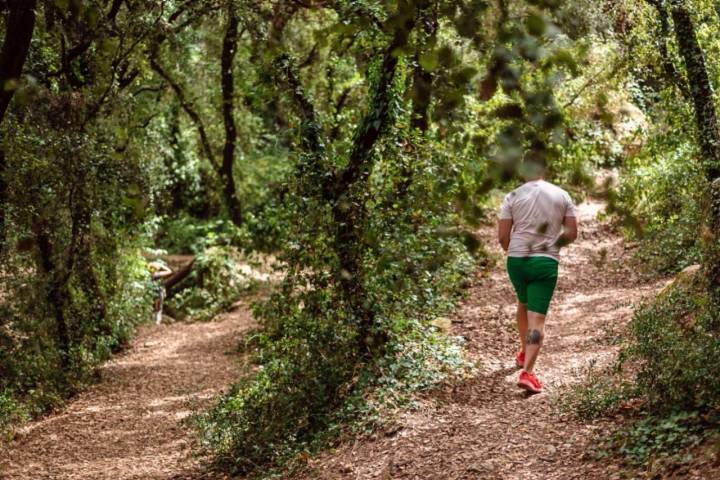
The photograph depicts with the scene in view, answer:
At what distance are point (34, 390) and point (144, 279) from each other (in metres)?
5.05

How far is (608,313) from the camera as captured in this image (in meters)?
10.3

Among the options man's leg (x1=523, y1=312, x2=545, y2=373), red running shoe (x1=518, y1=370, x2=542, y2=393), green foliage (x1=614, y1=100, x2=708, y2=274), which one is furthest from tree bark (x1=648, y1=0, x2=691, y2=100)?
red running shoe (x1=518, y1=370, x2=542, y2=393)

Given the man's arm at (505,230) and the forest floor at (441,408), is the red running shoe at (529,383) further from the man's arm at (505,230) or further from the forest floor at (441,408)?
the man's arm at (505,230)

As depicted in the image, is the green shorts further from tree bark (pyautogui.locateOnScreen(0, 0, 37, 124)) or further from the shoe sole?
tree bark (pyautogui.locateOnScreen(0, 0, 37, 124))

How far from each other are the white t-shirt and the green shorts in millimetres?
50

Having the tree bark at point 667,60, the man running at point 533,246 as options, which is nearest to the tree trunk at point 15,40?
the man running at point 533,246

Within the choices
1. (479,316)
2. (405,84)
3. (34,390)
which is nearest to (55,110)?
(34,390)

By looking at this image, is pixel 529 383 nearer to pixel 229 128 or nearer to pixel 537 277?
pixel 537 277

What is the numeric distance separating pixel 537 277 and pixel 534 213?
1.72 ft

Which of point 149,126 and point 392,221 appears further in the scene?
point 149,126

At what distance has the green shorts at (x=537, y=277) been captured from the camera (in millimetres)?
6551

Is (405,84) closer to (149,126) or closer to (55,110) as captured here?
(55,110)

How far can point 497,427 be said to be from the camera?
622 centimetres

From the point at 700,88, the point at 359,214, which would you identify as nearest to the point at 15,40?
the point at 359,214
